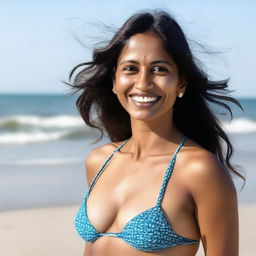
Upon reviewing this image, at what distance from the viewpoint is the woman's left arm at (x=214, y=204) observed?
9.24 feet

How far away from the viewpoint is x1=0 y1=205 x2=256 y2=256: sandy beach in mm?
6266

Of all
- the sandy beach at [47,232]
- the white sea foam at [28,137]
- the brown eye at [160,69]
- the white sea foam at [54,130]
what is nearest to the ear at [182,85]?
the brown eye at [160,69]

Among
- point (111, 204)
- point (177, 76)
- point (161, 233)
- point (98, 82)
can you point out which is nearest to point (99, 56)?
point (98, 82)

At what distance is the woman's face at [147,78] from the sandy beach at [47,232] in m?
3.10

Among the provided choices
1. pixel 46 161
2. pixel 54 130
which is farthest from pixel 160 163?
pixel 54 130

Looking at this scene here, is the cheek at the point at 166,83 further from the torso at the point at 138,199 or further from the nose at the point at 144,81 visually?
the torso at the point at 138,199

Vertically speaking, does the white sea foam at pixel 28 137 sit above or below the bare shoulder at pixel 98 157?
below

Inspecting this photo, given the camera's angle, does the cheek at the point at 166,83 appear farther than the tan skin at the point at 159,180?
Yes

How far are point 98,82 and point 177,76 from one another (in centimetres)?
54

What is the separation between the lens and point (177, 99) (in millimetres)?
3279

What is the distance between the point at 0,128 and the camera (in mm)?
21641

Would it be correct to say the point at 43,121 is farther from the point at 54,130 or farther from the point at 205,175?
the point at 205,175

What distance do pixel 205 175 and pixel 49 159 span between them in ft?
31.7

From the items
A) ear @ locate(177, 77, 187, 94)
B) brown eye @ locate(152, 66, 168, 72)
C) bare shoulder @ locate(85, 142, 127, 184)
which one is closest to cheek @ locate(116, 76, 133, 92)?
brown eye @ locate(152, 66, 168, 72)
